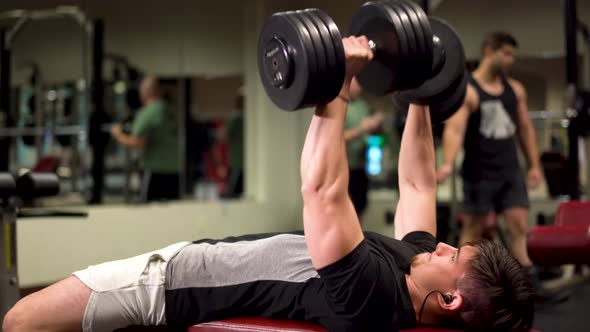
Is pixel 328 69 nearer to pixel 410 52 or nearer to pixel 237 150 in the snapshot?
pixel 410 52

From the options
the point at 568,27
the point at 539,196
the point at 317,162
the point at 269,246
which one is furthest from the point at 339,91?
the point at 539,196

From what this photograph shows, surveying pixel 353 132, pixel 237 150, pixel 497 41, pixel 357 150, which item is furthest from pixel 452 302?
pixel 237 150

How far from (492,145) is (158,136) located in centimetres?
232

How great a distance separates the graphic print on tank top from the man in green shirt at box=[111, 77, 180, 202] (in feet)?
7.28

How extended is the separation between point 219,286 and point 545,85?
15.9ft

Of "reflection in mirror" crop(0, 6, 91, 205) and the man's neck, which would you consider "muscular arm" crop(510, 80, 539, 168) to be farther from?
"reflection in mirror" crop(0, 6, 91, 205)

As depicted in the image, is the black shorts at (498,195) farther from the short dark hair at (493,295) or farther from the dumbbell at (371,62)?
the short dark hair at (493,295)

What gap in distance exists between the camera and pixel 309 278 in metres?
1.61

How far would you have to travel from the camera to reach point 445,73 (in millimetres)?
1932

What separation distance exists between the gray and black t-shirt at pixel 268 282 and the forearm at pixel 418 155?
222 millimetres

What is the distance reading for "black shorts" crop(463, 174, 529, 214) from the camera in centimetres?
358

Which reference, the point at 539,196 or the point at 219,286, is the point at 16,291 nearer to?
the point at 219,286

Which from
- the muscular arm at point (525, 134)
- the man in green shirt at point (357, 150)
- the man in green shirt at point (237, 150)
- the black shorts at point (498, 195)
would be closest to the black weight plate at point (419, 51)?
the black shorts at point (498, 195)

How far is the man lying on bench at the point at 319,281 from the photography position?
1456 millimetres
